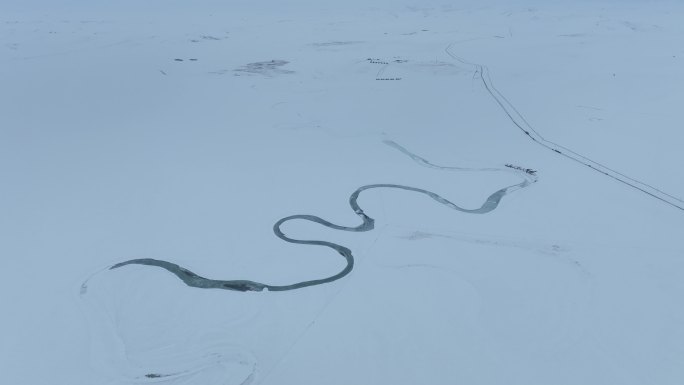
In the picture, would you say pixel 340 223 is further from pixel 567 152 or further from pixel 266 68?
pixel 266 68

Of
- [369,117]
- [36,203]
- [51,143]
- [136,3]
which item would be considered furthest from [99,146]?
[136,3]

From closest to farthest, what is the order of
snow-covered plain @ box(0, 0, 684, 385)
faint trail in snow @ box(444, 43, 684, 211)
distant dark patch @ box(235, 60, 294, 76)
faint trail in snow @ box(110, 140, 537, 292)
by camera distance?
snow-covered plain @ box(0, 0, 684, 385) < faint trail in snow @ box(110, 140, 537, 292) < faint trail in snow @ box(444, 43, 684, 211) < distant dark patch @ box(235, 60, 294, 76)

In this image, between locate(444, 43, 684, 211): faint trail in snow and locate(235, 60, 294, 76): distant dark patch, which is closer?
locate(444, 43, 684, 211): faint trail in snow

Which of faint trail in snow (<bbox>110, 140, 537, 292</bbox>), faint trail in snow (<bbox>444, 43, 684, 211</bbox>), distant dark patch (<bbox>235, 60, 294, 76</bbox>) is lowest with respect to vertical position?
faint trail in snow (<bbox>110, 140, 537, 292</bbox>)

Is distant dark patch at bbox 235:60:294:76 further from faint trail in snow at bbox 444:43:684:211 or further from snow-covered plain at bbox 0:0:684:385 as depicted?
faint trail in snow at bbox 444:43:684:211

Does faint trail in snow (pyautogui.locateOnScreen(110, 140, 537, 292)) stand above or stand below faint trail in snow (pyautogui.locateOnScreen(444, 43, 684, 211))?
below

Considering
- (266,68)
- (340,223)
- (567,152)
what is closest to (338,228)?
(340,223)

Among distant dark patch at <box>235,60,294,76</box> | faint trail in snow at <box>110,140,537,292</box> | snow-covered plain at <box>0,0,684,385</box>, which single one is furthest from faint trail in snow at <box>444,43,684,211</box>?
distant dark patch at <box>235,60,294,76</box>
